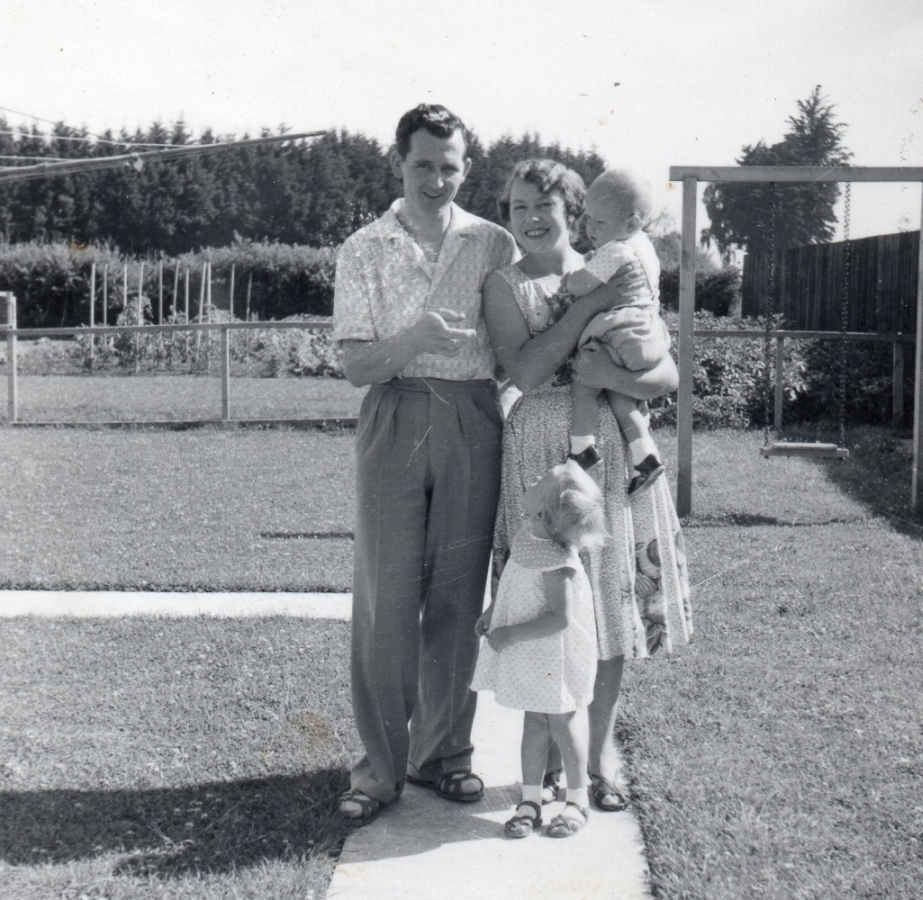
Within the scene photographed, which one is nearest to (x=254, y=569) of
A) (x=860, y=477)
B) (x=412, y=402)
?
(x=412, y=402)

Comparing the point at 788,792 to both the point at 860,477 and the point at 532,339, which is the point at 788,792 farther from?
the point at 860,477

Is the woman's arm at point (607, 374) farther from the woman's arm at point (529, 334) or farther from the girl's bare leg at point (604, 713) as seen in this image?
the girl's bare leg at point (604, 713)

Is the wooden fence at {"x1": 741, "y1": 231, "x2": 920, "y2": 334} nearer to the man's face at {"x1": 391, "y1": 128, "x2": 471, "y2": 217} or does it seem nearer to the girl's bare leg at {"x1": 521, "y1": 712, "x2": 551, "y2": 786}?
the man's face at {"x1": 391, "y1": 128, "x2": 471, "y2": 217}

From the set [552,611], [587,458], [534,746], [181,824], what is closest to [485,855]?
[534,746]

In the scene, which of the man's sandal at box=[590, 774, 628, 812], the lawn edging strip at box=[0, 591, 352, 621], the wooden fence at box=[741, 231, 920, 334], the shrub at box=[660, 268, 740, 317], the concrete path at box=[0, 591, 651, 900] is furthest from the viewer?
the shrub at box=[660, 268, 740, 317]

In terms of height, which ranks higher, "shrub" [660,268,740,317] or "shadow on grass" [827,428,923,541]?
"shrub" [660,268,740,317]

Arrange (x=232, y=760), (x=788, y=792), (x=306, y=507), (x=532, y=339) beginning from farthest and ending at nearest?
(x=306, y=507) → (x=232, y=760) → (x=788, y=792) → (x=532, y=339)

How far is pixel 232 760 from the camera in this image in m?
3.67

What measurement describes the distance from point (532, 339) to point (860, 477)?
6692 mm

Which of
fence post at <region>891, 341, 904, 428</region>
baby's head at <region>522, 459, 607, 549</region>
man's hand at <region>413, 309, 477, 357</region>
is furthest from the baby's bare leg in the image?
fence post at <region>891, 341, 904, 428</region>

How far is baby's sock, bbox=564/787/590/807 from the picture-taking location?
319cm

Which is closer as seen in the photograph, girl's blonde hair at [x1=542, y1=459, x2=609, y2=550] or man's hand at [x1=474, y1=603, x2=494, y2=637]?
girl's blonde hair at [x1=542, y1=459, x2=609, y2=550]

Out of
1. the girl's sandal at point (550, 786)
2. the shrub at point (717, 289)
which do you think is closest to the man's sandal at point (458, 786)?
the girl's sandal at point (550, 786)

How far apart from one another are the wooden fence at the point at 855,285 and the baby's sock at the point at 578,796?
7.82 m
